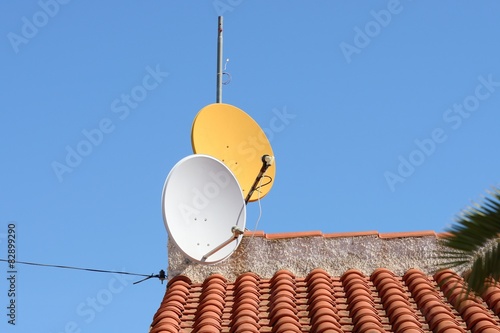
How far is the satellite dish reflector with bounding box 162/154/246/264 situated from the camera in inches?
420

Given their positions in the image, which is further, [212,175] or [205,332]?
[212,175]

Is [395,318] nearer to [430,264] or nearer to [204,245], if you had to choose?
[430,264]

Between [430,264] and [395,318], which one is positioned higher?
[430,264]

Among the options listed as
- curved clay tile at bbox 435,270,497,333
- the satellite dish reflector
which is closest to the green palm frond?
curved clay tile at bbox 435,270,497,333

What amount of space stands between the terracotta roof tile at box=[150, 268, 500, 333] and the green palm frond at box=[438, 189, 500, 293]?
235 centimetres

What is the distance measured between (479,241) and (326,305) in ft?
11.9

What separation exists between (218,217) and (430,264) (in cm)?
247

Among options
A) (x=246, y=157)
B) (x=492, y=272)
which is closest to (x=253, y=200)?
(x=246, y=157)

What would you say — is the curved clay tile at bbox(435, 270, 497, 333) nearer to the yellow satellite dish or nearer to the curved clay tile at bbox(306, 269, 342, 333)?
the curved clay tile at bbox(306, 269, 342, 333)

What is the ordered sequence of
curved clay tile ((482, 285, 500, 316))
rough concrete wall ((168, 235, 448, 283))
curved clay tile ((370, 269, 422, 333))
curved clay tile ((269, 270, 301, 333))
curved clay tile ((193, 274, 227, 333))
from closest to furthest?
curved clay tile ((370, 269, 422, 333)), curved clay tile ((269, 270, 301, 333)), curved clay tile ((193, 274, 227, 333)), curved clay tile ((482, 285, 500, 316)), rough concrete wall ((168, 235, 448, 283))

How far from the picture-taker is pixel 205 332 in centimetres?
942

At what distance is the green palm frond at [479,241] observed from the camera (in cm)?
645

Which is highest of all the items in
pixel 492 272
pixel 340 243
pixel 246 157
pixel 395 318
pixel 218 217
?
pixel 246 157

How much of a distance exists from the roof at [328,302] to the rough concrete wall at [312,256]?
3 centimetres
